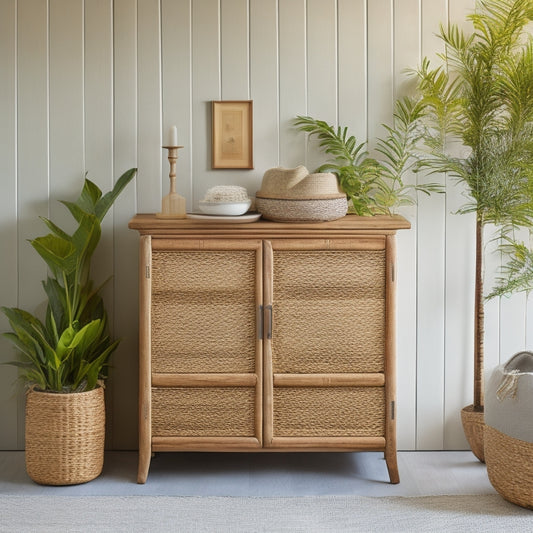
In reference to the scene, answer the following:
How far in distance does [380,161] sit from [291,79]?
1.80ft

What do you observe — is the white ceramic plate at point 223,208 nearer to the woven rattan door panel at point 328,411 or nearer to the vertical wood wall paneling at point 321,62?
the vertical wood wall paneling at point 321,62

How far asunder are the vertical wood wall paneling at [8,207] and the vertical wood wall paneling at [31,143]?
23mm

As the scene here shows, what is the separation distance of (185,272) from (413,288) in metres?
1.10

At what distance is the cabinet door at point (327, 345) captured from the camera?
11.0 feet

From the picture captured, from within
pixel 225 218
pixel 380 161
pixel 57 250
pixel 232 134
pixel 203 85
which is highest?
pixel 203 85

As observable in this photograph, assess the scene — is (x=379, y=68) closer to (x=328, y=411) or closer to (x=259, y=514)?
(x=328, y=411)

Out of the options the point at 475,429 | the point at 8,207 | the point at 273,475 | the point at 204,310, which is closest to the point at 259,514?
the point at 273,475

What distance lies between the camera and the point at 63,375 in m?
3.43

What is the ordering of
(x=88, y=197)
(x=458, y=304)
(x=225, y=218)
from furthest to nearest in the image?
1. (x=458, y=304)
2. (x=88, y=197)
3. (x=225, y=218)

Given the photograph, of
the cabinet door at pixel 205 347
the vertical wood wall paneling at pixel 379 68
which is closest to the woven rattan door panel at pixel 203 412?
the cabinet door at pixel 205 347

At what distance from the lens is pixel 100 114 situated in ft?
12.2

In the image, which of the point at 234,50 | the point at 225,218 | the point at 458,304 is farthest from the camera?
the point at 458,304

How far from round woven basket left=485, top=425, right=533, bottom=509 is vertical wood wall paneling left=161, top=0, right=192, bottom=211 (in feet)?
5.51

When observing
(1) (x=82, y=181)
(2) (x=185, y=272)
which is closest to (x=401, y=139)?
(2) (x=185, y=272)
